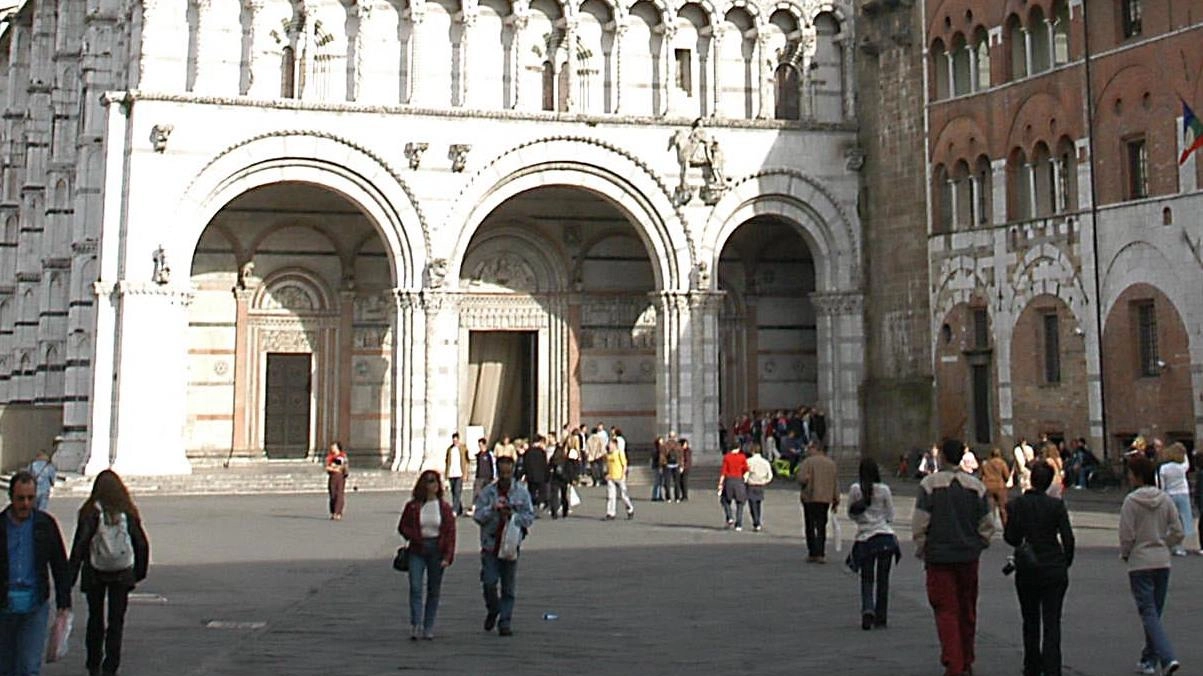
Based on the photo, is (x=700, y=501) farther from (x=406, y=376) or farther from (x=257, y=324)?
(x=257, y=324)

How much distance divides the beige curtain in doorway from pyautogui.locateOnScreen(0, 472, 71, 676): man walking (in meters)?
25.4

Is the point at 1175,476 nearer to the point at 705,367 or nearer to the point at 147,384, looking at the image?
the point at 705,367

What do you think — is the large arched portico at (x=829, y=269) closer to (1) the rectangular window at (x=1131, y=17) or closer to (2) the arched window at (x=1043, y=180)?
(2) the arched window at (x=1043, y=180)

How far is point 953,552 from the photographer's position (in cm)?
900

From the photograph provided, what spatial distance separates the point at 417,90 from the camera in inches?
1156

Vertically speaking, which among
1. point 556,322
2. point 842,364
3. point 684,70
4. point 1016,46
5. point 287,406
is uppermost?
point 684,70

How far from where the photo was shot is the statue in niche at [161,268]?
27.3m

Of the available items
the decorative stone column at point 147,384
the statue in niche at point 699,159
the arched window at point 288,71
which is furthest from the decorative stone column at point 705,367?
the decorative stone column at point 147,384

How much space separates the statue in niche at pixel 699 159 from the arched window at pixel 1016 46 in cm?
693

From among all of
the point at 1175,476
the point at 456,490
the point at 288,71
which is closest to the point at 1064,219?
the point at 1175,476

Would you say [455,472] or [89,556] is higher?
[455,472]

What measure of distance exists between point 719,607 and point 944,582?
12.2 ft

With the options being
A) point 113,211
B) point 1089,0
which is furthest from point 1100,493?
point 113,211

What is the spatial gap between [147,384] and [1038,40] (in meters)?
19.9
